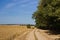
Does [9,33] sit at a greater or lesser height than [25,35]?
greater

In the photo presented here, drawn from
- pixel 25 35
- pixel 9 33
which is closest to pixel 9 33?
pixel 9 33

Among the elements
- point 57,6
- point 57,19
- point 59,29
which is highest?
point 57,6

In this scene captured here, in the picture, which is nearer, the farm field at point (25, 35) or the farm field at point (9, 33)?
the farm field at point (25, 35)

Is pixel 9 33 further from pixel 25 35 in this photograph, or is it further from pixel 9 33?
pixel 25 35

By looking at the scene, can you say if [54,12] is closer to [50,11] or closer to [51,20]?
[50,11]

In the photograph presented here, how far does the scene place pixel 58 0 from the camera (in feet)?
118

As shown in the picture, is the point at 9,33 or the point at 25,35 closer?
the point at 25,35

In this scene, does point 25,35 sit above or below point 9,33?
below

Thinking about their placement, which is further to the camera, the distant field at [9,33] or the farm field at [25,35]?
the distant field at [9,33]

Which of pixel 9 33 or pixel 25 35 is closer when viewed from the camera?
pixel 25 35

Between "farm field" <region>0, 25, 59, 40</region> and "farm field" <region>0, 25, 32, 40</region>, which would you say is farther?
"farm field" <region>0, 25, 32, 40</region>

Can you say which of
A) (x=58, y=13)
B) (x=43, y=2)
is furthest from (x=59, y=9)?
(x=43, y=2)

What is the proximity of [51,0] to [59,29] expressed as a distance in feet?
25.8

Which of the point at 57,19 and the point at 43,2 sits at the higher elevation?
the point at 43,2
